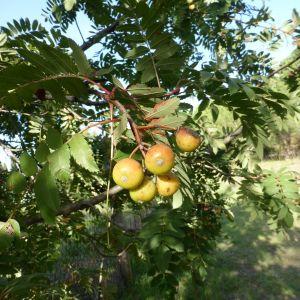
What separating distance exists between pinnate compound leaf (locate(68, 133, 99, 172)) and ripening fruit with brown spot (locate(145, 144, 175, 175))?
0.23 meters

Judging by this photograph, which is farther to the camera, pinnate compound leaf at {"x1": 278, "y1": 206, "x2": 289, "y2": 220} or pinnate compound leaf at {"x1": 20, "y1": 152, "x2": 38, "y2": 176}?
pinnate compound leaf at {"x1": 278, "y1": 206, "x2": 289, "y2": 220}

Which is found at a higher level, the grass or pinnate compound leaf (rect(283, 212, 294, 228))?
pinnate compound leaf (rect(283, 212, 294, 228))

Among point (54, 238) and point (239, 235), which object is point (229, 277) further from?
point (54, 238)

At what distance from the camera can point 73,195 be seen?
3359 mm

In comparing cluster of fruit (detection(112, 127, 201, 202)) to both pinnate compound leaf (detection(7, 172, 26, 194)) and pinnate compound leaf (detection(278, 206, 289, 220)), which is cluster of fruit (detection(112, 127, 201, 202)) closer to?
pinnate compound leaf (detection(7, 172, 26, 194))

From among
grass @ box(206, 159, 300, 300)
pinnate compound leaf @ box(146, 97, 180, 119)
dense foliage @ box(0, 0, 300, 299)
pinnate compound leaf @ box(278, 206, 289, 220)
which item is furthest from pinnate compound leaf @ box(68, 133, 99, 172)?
grass @ box(206, 159, 300, 300)

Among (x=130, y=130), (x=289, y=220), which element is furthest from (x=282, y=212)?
(x=130, y=130)

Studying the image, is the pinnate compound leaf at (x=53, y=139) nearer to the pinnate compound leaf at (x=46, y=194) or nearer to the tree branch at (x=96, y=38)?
the pinnate compound leaf at (x=46, y=194)

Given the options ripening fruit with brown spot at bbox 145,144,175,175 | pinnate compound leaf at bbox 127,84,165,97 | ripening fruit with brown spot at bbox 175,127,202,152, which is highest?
pinnate compound leaf at bbox 127,84,165,97

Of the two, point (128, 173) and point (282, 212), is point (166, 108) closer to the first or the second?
point (128, 173)

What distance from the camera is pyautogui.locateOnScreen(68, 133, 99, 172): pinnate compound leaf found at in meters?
1.21

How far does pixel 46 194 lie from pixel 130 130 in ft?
1.41

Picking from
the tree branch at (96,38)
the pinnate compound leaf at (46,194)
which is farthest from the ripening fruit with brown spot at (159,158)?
the tree branch at (96,38)

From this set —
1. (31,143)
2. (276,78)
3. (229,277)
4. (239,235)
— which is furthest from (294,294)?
(31,143)
